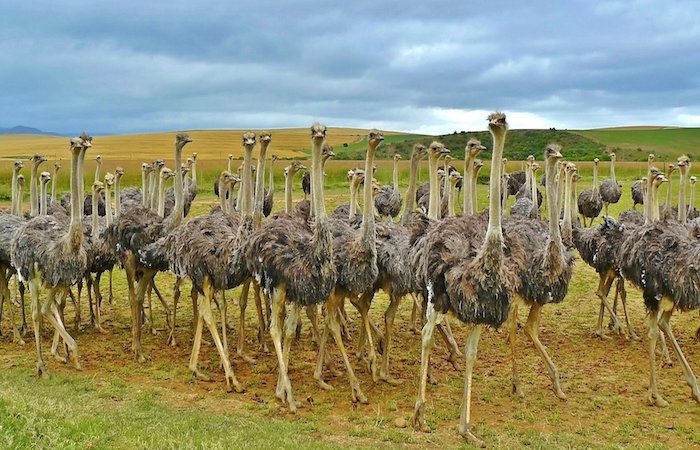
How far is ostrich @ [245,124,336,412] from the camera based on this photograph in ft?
25.7

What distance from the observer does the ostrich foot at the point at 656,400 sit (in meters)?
7.95

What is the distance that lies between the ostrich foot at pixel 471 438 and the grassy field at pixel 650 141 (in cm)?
5194

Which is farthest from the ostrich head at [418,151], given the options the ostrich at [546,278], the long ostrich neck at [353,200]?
the ostrich at [546,278]

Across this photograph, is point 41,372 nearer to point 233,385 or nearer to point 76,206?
point 76,206

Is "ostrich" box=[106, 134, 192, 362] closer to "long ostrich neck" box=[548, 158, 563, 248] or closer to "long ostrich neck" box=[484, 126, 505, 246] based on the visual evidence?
"long ostrich neck" box=[484, 126, 505, 246]

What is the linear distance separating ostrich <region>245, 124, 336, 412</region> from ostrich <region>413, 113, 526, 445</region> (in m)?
1.12

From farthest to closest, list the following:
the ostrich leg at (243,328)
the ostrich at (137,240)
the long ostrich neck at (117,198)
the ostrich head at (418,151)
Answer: the long ostrich neck at (117,198) < the ostrich head at (418,151) < the ostrich at (137,240) < the ostrich leg at (243,328)

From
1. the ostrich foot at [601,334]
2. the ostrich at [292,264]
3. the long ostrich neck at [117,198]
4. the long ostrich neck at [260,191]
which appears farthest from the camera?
the long ostrich neck at [117,198]

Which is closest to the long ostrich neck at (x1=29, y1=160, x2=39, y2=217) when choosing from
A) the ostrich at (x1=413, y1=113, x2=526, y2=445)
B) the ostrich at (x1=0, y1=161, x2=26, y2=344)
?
the ostrich at (x1=0, y1=161, x2=26, y2=344)

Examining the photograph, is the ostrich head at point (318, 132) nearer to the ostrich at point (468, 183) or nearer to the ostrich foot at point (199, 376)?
the ostrich at point (468, 183)

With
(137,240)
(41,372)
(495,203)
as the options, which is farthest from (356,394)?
(41,372)

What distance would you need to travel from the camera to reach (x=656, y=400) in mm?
7996

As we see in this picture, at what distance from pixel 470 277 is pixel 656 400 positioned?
9.53ft

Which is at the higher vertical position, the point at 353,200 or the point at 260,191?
the point at 260,191
